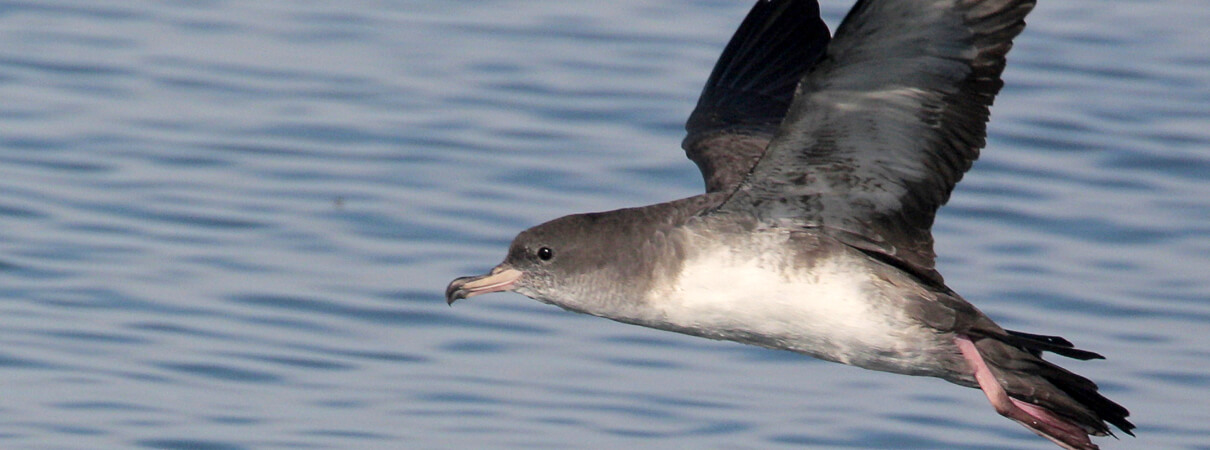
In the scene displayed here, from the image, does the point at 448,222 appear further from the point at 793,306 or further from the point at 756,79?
the point at 793,306

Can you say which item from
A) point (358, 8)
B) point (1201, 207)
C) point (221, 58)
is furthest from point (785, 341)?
point (358, 8)

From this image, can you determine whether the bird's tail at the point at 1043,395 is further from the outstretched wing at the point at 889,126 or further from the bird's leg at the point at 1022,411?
the outstretched wing at the point at 889,126

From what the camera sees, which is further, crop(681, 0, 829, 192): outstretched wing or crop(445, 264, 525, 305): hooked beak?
crop(681, 0, 829, 192): outstretched wing

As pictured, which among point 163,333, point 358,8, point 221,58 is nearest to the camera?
point 163,333

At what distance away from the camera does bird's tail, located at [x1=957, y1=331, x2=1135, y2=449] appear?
6.85 metres

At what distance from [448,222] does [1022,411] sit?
3.89m

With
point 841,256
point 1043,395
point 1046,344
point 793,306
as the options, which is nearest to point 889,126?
point 841,256

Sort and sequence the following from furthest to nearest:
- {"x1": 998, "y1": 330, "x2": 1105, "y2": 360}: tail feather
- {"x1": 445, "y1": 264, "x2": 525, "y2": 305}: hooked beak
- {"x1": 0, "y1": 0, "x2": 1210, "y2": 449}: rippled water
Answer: {"x1": 0, "y1": 0, "x2": 1210, "y2": 449}: rippled water < {"x1": 445, "y1": 264, "x2": 525, "y2": 305}: hooked beak < {"x1": 998, "y1": 330, "x2": 1105, "y2": 360}: tail feather

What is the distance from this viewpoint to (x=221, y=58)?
503 inches

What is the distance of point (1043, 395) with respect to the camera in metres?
6.88

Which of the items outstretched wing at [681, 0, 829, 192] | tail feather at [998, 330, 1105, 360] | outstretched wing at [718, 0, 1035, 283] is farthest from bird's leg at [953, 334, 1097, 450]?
outstretched wing at [681, 0, 829, 192]

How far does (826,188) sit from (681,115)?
5207 mm

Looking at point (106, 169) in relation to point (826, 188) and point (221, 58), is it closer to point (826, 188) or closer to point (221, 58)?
point (221, 58)

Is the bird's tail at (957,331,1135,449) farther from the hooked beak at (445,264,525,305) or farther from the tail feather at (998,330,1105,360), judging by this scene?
the hooked beak at (445,264,525,305)
